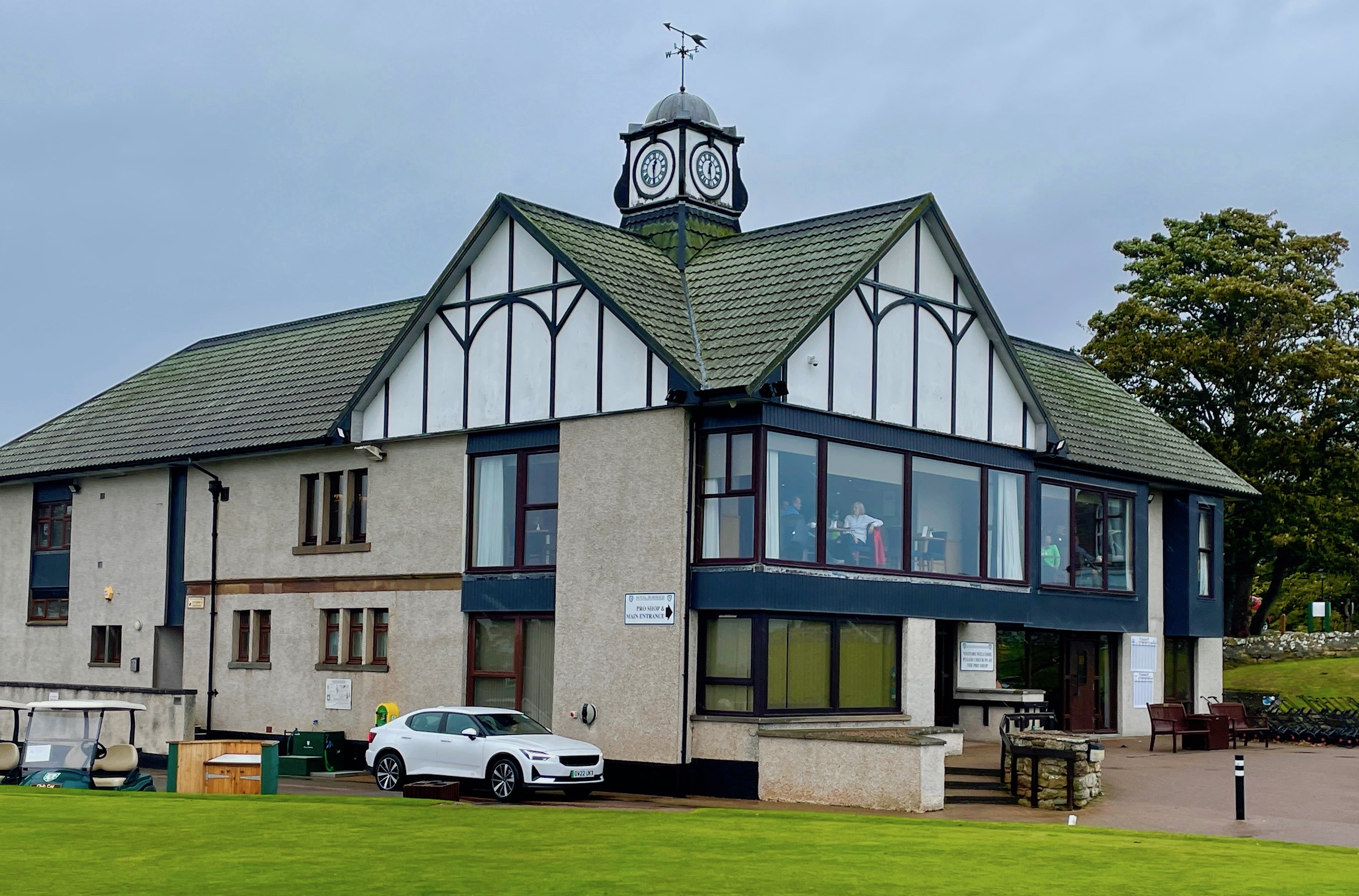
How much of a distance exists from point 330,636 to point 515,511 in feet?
18.7

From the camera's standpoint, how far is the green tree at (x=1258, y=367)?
4944 cm

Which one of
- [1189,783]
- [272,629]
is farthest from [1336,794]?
[272,629]

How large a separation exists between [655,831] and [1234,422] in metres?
38.6

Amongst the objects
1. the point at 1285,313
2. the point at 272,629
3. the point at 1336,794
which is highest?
the point at 1285,313

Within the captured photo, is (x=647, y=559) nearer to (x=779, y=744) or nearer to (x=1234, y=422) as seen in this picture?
(x=779, y=744)

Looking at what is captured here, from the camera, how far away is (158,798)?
19.7 m

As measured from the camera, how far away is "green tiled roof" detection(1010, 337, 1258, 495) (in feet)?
111

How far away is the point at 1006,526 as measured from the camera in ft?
95.0

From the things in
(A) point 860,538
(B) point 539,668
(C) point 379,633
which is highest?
(A) point 860,538

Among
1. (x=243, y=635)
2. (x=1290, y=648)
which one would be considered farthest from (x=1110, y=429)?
(x=1290, y=648)

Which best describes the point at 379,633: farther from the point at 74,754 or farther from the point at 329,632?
the point at 74,754

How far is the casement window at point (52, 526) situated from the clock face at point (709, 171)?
1666cm

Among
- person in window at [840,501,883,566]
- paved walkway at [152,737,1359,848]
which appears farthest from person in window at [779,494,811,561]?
paved walkway at [152,737,1359,848]

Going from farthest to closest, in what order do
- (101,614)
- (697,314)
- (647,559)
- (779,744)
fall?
(101,614) → (697,314) → (647,559) → (779,744)
